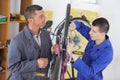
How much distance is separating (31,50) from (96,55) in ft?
1.89

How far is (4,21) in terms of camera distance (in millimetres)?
3143

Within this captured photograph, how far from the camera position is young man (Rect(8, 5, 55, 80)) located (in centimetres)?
198

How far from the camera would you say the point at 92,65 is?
209 cm

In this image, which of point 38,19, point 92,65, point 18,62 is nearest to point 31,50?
point 18,62

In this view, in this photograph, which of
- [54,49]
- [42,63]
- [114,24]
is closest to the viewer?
[42,63]

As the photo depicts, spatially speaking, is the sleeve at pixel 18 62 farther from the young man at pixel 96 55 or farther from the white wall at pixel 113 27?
the white wall at pixel 113 27

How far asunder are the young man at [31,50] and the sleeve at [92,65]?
264 millimetres

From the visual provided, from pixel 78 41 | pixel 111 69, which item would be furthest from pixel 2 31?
pixel 111 69

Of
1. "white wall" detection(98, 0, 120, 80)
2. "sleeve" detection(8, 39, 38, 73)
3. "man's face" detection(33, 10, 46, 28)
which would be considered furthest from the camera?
"white wall" detection(98, 0, 120, 80)

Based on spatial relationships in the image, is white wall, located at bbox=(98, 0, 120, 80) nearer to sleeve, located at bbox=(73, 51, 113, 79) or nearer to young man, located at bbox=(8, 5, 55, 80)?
sleeve, located at bbox=(73, 51, 113, 79)

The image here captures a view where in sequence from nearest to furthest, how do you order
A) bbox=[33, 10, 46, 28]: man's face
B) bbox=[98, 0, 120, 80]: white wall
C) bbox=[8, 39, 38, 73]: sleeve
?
bbox=[8, 39, 38, 73]: sleeve
bbox=[33, 10, 46, 28]: man's face
bbox=[98, 0, 120, 80]: white wall

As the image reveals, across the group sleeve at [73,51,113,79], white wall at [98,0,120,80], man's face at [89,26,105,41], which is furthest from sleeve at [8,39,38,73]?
white wall at [98,0,120,80]

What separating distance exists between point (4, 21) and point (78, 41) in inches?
38.9

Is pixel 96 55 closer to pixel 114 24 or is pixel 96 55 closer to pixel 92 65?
pixel 92 65
